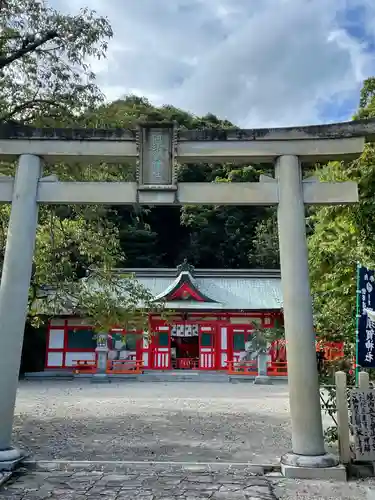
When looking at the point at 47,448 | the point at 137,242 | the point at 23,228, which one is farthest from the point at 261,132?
the point at 137,242

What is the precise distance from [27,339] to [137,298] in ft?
43.5

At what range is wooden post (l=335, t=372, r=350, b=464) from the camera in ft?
16.9

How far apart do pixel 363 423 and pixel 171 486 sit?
7.54 feet

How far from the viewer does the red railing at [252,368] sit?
17.8m

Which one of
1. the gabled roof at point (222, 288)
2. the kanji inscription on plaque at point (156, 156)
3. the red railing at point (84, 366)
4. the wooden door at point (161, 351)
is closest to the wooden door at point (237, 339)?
the gabled roof at point (222, 288)

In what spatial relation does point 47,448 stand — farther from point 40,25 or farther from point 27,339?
point 27,339

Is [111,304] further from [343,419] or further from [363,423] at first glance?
[363,423]

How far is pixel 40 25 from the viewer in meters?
7.18

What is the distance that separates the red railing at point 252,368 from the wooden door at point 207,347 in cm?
93

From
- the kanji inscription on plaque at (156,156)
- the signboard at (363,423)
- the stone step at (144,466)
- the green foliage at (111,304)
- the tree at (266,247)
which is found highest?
the tree at (266,247)

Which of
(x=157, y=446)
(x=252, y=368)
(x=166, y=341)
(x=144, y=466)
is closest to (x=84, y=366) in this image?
(x=166, y=341)

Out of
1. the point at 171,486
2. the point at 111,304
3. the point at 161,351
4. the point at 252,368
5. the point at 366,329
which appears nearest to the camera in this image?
the point at 171,486

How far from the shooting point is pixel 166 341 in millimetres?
19312

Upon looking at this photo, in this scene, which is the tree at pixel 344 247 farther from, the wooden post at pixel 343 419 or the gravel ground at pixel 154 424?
the gravel ground at pixel 154 424
